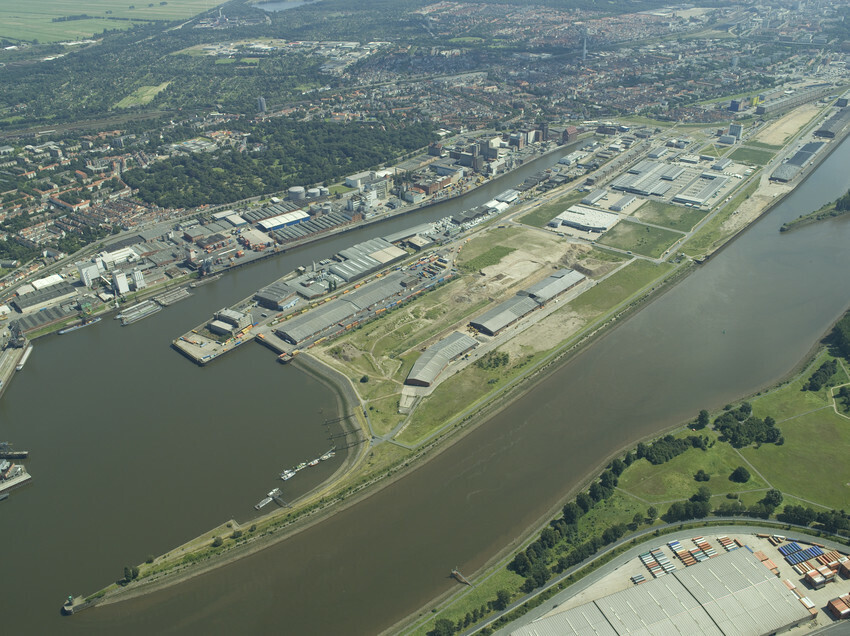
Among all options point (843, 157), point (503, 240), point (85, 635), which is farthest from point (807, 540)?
point (843, 157)

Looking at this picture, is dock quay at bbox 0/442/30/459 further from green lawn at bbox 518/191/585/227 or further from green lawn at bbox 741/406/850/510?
green lawn at bbox 518/191/585/227

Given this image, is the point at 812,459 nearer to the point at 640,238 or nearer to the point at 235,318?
the point at 640,238

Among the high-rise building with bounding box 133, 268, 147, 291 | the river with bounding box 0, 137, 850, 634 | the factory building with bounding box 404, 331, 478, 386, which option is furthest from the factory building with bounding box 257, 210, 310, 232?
the factory building with bounding box 404, 331, 478, 386

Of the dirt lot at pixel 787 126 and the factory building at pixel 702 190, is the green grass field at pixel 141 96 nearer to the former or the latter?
the factory building at pixel 702 190

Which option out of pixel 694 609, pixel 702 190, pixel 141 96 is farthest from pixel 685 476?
pixel 141 96

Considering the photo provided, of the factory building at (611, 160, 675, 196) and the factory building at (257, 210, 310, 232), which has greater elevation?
the factory building at (611, 160, 675, 196)

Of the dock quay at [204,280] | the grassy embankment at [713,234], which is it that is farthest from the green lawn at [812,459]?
the dock quay at [204,280]
